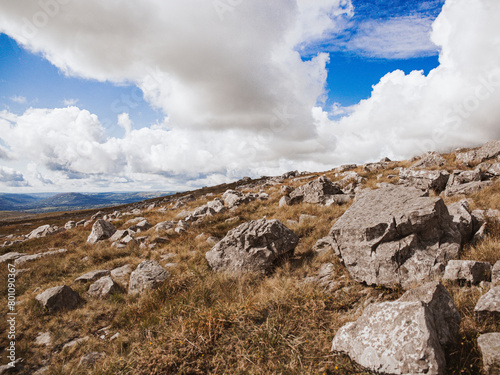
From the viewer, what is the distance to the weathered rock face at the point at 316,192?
17.0 meters

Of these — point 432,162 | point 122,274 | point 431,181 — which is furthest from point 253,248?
point 432,162

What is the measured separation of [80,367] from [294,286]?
535 centimetres

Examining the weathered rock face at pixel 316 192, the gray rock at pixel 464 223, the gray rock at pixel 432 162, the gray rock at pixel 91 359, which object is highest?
the gray rock at pixel 432 162

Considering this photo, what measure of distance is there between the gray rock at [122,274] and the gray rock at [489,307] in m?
10.3

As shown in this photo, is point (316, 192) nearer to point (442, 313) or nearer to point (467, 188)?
point (467, 188)

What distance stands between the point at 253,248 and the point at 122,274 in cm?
613

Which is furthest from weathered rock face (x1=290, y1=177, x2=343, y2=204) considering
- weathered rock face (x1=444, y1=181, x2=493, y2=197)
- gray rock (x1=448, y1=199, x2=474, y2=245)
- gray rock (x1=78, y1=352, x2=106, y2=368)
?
gray rock (x1=78, y1=352, x2=106, y2=368)

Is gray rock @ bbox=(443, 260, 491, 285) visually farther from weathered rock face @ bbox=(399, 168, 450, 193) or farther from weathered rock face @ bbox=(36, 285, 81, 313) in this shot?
weathered rock face @ bbox=(36, 285, 81, 313)

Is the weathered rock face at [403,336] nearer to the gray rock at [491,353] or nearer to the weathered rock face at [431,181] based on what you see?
the gray rock at [491,353]

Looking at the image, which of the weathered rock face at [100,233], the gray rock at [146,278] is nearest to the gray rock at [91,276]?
the gray rock at [146,278]

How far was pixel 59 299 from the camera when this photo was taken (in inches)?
294

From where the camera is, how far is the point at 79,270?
11469 millimetres

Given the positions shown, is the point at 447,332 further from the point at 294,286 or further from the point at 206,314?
the point at 206,314

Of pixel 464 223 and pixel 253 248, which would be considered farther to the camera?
pixel 253 248
